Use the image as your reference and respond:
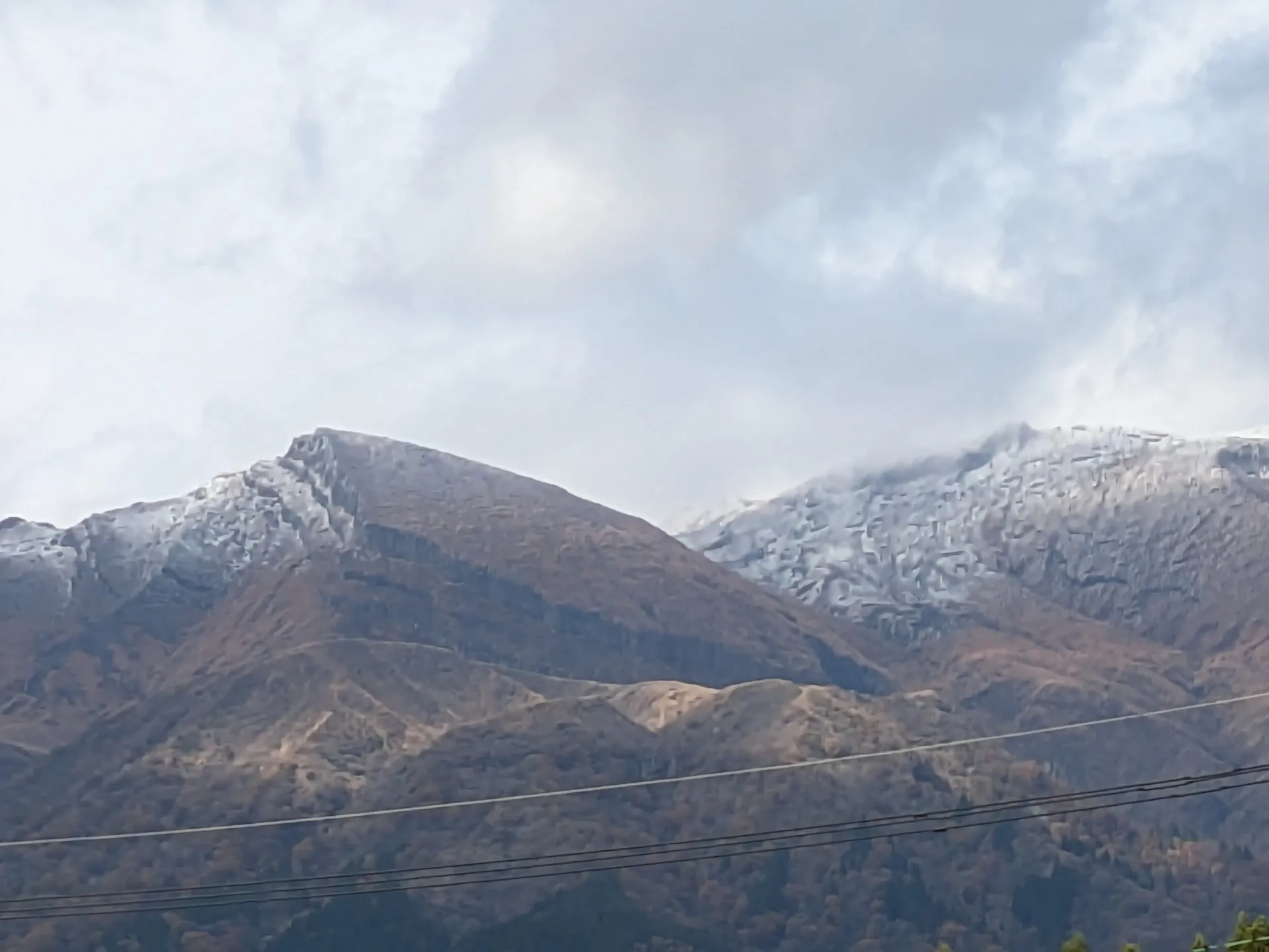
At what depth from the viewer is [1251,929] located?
79875 millimetres

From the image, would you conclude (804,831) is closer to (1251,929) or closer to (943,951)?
(1251,929)

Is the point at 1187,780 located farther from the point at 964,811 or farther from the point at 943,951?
the point at 943,951

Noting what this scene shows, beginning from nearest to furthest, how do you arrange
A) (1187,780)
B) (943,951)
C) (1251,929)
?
(1187,780) < (1251,929) < (943,951)

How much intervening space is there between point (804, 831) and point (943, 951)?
53.0 m

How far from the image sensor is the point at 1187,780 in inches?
2051

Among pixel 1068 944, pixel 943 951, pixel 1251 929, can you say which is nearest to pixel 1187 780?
pixel 1251 929

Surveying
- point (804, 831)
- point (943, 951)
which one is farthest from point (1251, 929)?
point (943, 951)

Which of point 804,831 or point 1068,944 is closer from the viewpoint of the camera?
point 804,831

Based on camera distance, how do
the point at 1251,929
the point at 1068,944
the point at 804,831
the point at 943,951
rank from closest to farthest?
the point at 1251,929
the point at 804,831
the point at 1068,944
the point at 943,951

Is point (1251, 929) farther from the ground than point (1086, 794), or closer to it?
closer to it

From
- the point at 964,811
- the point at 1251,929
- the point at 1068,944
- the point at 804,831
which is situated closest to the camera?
the point at 964,811

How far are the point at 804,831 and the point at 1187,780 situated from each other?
1750 inches

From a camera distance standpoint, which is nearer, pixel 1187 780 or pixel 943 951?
pixel 1187 780

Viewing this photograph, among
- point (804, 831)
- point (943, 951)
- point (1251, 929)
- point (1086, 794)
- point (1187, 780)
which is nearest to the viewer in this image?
point (1187, 780)
